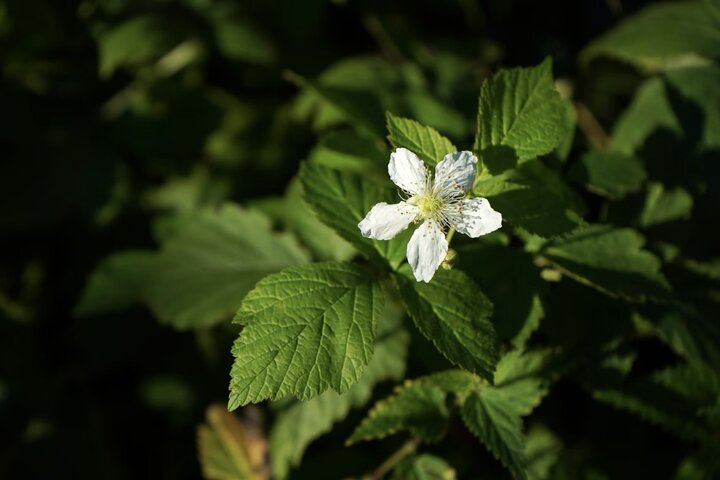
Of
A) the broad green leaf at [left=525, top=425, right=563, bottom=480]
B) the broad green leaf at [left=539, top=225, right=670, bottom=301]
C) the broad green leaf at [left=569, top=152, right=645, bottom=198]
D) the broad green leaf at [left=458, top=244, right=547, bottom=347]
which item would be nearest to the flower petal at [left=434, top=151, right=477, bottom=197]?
the broad green leaf at [left=458, top=244, right=547, bottom=347]

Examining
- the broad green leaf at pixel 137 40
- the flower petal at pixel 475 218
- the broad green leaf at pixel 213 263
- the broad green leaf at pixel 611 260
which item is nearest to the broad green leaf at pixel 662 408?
the broad green leaf at pixel 611 260

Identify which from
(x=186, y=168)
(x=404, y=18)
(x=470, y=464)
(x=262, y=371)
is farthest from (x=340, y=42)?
(x=262, y=371)

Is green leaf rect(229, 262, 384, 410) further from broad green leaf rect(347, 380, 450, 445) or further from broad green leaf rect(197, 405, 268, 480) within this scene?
broad green leaf rect(197, 405, 268, 480)

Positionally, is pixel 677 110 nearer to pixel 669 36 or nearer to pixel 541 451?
pixel 669 36

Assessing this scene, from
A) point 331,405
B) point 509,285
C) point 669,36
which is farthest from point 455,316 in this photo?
point 669,36

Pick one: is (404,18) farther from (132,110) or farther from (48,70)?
(48,70)

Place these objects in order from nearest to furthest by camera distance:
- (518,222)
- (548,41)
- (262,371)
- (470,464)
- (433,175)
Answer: (262,371)
(518,222)
(433,175)
(470,464)
(548,41)
